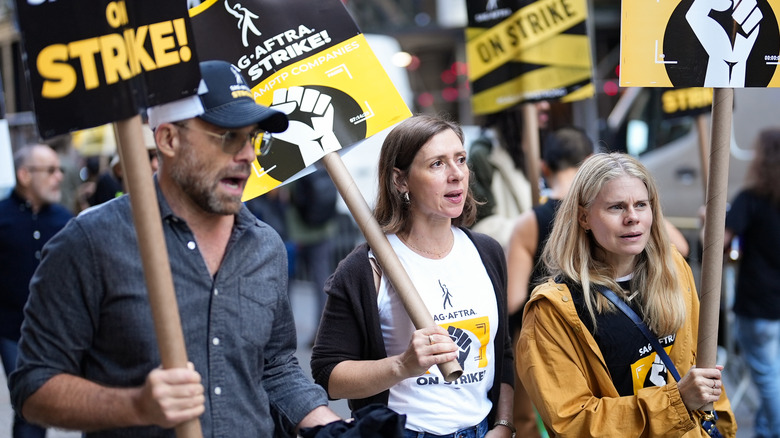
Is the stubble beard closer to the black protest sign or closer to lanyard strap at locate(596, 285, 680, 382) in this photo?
the black protest sign

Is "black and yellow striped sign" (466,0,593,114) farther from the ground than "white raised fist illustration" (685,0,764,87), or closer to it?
farther from the ground

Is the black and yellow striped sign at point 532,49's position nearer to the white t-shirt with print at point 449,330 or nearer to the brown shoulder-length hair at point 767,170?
the brown shoulder-length hair at point 767,170

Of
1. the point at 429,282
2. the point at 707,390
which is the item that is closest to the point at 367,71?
the point at 429,282

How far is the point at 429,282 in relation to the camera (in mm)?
3291

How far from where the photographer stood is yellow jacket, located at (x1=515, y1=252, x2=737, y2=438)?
3041 millimetres

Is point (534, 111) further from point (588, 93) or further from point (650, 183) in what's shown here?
point (650, 183)

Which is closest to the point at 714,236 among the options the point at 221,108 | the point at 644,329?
the point at 644,329

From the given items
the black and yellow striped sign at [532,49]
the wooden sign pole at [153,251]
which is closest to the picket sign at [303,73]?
the wooden sign pole at [153,251]

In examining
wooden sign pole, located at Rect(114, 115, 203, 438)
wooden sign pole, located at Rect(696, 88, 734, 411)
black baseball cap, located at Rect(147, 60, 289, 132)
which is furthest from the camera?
wooden sign pole, located at Rect(696, 88, 734, 411)

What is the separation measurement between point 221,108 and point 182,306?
540 mm

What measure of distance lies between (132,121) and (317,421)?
1035mm

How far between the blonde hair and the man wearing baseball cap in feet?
3.46

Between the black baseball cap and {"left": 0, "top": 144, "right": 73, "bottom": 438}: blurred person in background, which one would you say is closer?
the black baseball cap

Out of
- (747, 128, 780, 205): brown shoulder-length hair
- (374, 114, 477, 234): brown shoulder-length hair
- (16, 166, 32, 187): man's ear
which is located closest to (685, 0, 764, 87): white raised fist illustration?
(374, 114, 477, 234): brown shoulder-length hair
